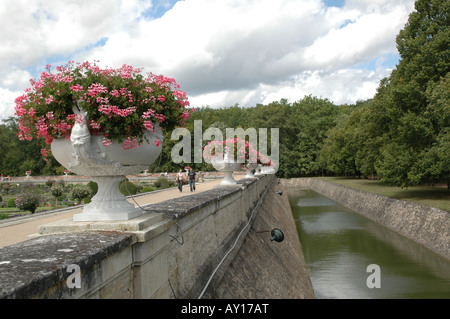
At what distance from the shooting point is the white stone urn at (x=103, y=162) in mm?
3404

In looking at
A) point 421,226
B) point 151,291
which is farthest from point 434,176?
point 151,291

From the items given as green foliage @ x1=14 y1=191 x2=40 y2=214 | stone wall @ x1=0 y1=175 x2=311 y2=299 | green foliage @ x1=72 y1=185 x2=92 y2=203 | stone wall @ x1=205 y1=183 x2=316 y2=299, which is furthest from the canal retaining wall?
green foliage @ x1=14 y1=191 x2=40 y2=214

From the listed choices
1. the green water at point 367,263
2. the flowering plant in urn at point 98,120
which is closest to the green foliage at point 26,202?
the green water at point 367,263

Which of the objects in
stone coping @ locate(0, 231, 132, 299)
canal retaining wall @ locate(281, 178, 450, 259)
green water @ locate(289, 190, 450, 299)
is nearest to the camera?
stone coping @ locate(0, 231, 132, 299)

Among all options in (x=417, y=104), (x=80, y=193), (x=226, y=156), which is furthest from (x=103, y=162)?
(x=417, y=104)

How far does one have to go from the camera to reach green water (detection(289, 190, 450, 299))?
14742 mm

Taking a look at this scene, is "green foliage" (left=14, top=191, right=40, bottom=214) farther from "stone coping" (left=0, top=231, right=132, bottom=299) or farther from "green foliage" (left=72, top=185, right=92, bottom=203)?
"stone coping" (left=0, top=231, right=132, bottom=299)

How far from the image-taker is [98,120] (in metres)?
3.31

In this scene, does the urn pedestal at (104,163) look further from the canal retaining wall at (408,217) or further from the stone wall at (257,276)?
the canal retaining wall at (408,217)

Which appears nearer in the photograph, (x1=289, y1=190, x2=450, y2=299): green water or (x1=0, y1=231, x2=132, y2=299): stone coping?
(x1=0, y1=231, x2=132, y2=299): stone coping

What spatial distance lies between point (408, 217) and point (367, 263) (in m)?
6.99

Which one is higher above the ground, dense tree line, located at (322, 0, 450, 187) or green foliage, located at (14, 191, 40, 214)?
dense tree line, located at (322, 0, 450, 187)

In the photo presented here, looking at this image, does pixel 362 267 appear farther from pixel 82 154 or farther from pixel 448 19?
pixel 448 19

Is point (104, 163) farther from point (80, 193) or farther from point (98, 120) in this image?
point (80, 193)
